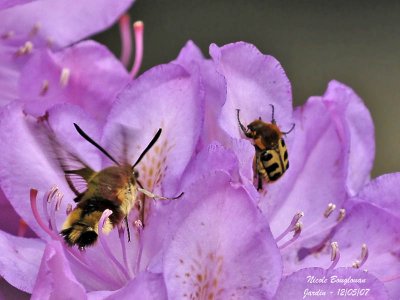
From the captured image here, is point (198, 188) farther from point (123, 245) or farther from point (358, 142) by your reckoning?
point (358, 142)

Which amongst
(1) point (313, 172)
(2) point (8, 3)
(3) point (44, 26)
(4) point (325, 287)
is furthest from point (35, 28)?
(4) point (325, 287)

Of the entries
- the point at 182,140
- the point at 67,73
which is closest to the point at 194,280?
the point at 182,140

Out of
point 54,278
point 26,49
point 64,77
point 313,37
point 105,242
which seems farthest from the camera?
point 313,37

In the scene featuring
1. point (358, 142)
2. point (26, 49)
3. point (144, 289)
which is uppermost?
point (26, 49)

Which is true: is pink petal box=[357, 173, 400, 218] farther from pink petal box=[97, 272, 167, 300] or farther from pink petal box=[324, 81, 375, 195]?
pink petal box=[97, 272, 167, 300]

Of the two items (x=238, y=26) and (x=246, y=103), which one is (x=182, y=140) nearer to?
(x=246, y=103)

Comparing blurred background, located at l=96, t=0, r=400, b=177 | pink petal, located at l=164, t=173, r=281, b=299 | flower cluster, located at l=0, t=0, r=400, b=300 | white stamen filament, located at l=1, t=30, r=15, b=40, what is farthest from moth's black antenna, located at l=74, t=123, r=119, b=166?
blurred background, located at l=96, t=0, r=400, b=177

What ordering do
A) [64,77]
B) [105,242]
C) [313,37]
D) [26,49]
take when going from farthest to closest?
[313,37] → [26,49] → [64,77] → [105,242]
